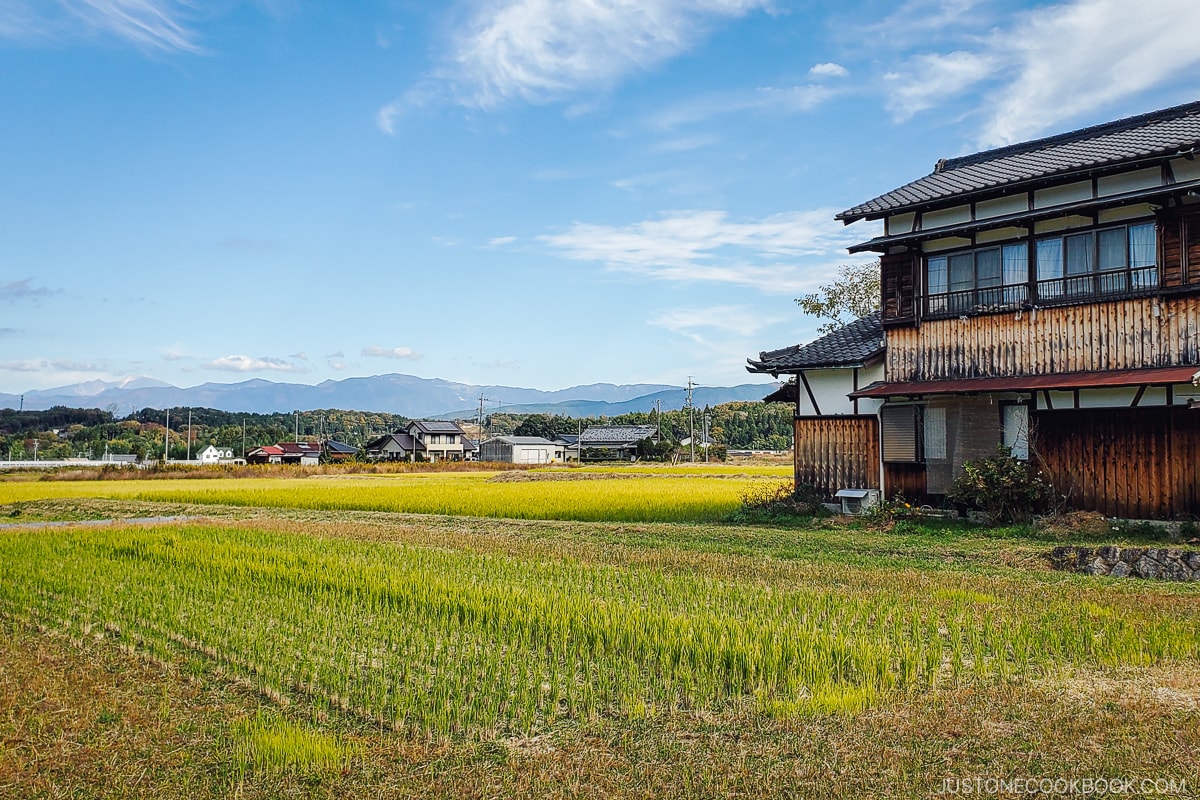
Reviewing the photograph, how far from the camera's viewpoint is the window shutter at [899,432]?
16203mm

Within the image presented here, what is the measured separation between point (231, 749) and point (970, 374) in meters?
14.0

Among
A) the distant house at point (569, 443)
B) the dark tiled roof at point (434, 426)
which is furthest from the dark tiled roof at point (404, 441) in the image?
the distant house at point (569, 443)

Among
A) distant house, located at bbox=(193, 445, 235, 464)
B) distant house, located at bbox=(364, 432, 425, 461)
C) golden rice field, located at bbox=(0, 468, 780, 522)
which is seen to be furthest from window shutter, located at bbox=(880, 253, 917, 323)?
distant house, located at bbox=(193, 445, 235, 464)

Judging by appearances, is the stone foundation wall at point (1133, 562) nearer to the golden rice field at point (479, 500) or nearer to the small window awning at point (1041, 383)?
the small window awning at point (1041, 383)

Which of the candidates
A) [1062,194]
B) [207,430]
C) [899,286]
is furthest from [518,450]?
[1062,194]

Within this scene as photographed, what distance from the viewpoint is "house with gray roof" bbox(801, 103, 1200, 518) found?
43.4 feet

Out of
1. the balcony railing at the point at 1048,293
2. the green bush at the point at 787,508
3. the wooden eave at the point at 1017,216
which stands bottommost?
the green bush at the point at 787,508

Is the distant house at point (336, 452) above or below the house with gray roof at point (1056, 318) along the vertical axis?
below

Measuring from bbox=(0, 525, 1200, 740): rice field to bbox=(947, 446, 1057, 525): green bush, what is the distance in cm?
500

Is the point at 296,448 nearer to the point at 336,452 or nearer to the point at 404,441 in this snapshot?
the point at 336,452

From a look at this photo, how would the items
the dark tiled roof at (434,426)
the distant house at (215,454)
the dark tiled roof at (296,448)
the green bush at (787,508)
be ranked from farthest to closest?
the dark tiled roof at (434,426), the distant house at (215,454), the dark tiled roof at (296,448), the green bush at (787,508)

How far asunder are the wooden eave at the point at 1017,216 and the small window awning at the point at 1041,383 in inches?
103

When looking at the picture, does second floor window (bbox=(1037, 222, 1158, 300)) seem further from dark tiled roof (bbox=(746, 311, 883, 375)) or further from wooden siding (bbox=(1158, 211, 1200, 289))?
dark tiled roof (bbox=(746, 311, 883, 375))

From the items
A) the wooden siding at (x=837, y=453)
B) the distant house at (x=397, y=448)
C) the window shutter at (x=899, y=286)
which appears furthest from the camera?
the distant house at (x=397, y=448)
